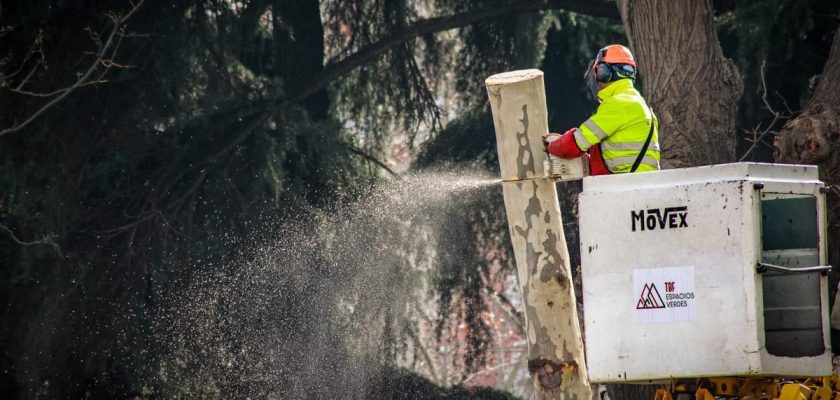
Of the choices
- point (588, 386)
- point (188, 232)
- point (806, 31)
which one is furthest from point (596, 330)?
point (188, 232)

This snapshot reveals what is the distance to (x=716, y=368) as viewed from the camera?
16.0 feet

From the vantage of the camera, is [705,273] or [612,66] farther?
[612,66]

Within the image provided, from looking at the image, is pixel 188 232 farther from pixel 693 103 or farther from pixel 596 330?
pixel 596 330

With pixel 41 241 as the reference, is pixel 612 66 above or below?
above

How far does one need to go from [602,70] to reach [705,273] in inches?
55.0

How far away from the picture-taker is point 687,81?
789 centimetres

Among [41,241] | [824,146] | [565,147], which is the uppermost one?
[565,147]

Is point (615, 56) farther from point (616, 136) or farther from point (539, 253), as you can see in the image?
point (539, 253)

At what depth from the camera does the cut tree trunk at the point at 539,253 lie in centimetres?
602

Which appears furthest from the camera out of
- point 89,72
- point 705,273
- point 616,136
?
point 89,72

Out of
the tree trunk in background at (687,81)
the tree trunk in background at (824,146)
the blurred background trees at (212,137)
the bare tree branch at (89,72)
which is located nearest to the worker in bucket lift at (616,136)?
the tree trunk in background at (824,146)

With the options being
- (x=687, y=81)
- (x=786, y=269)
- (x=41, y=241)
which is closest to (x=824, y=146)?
(x=687, y=81)

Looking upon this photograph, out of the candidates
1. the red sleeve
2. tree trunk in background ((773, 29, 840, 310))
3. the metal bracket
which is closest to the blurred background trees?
tree trunk in background ((773, 29, 840, 310))

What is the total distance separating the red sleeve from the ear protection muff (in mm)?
372
